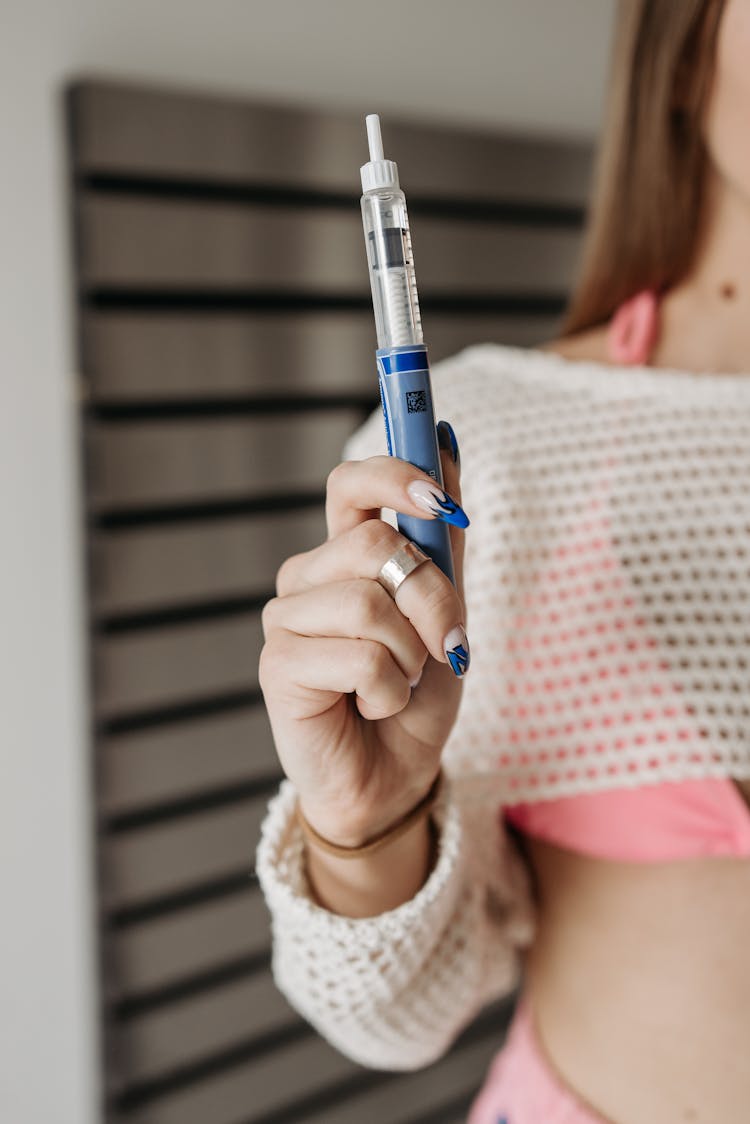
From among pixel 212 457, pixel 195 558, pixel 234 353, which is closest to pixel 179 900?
pixel 195 558

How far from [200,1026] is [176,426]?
2.30ft

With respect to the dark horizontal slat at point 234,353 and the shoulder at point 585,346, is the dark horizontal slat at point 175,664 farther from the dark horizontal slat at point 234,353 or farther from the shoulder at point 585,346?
the shoulder at point 585,346

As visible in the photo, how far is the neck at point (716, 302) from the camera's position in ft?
2.55

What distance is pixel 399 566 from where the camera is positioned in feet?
1.30

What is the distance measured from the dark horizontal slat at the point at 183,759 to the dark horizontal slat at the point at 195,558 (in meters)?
0.15

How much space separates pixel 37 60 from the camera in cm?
87

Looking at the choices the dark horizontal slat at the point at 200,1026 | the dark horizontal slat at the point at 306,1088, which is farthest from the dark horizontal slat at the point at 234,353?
the dark horizontal slat at the point at 306,1088

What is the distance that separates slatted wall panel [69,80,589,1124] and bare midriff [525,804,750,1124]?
0.49 meters

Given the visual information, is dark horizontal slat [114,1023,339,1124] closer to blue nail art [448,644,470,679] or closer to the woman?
the woman

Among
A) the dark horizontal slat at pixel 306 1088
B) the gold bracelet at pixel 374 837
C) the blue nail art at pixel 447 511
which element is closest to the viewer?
the blue nail art at pixel 447 511

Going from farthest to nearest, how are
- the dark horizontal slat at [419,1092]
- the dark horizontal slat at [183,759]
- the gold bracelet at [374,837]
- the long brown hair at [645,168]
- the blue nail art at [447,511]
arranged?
the dark horizontal slat at [419,1092], the dark horizontal slat at [183,759], the long brown hair at [645,168], the gold bracelet at [374,837], the blue nail art at [447,511]

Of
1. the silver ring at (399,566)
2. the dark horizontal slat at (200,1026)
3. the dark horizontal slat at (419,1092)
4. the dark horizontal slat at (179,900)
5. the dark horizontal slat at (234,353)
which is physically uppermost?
the dark horizontal slat at (234,353)

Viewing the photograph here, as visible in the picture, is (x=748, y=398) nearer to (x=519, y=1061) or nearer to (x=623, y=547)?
(x=623, y=547)

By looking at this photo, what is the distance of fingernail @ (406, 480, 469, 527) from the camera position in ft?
1.26
